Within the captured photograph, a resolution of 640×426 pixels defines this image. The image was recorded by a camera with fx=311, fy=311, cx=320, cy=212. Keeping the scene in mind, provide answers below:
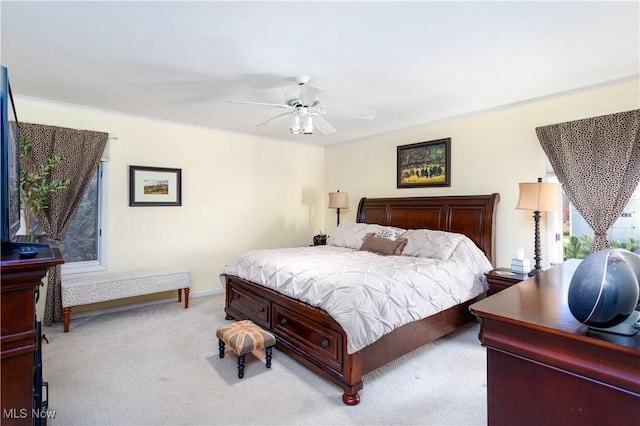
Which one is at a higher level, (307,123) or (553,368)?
(307,123)

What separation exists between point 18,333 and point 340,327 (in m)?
1.71

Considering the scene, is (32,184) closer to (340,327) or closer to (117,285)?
(117,285)

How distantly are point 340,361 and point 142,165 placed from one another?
12.1ft

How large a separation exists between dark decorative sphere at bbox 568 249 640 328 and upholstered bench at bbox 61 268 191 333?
162 inches

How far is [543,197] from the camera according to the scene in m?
3.00

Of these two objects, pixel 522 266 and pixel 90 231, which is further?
pixel 90 231

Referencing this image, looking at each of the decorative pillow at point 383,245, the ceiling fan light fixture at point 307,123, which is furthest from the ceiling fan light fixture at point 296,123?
the decorative pillow at point 383,245

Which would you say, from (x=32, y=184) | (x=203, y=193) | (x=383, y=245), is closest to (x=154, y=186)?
(x=203, y=193)

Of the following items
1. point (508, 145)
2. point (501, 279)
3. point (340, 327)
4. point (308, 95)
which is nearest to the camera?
point (340, 327)

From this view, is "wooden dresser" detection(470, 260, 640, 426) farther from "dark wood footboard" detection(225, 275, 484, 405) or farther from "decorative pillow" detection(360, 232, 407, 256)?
"decorative pillow" detection(360, 232, 407, 256)

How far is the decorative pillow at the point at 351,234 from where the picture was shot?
4.39m

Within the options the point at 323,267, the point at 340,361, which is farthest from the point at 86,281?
the point at 340,361

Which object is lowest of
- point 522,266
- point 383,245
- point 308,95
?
point 522,266

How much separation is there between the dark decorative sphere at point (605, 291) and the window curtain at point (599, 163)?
257cm
